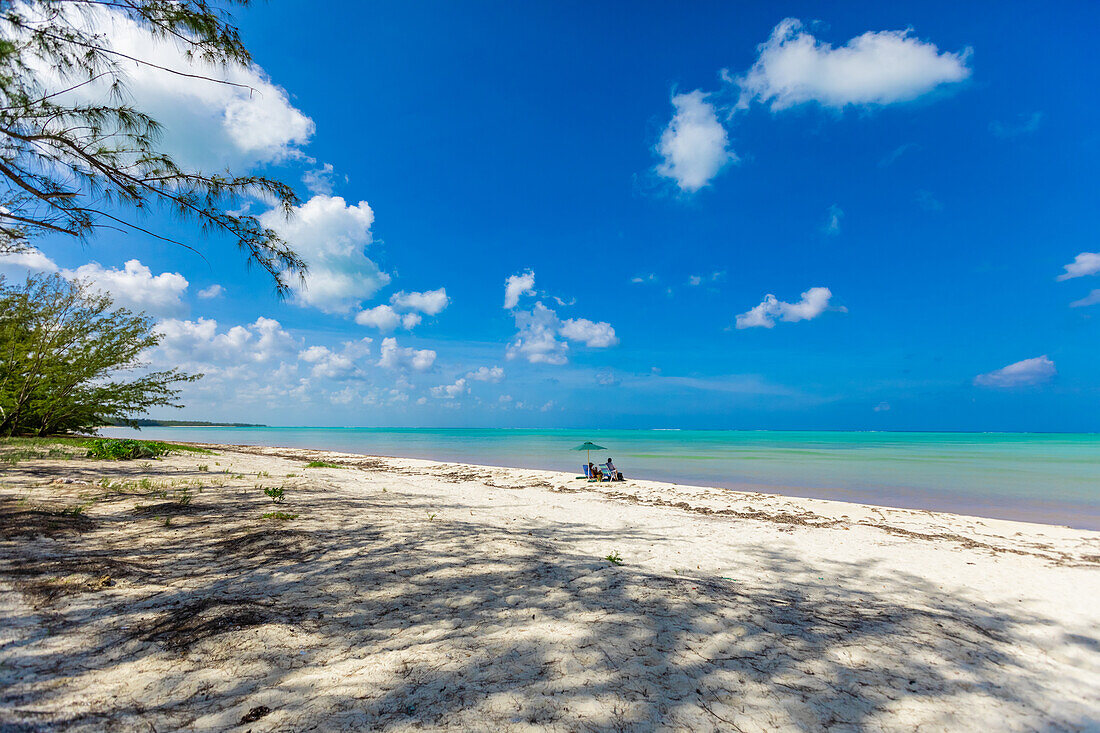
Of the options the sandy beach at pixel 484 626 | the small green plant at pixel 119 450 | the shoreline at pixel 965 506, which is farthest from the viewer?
the shoreline at pixel 965 506

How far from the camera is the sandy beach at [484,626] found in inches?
102

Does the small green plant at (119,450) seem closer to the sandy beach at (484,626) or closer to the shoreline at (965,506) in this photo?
the sandy beach at (484,626)

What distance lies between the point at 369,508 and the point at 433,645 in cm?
495

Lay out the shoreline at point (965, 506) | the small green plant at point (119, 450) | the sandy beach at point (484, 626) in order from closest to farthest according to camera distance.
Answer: the sandy beach at point (484, 626)
the small green plant at point (119, 450)
the shoreline at point (965, 506)

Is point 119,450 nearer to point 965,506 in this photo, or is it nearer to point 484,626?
point 484,626

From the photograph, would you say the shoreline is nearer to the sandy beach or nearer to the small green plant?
the sandy beach

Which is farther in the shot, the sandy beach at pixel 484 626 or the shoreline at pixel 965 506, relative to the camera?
the shoreline at pixel 965 506

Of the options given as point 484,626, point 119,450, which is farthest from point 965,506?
point 119,450

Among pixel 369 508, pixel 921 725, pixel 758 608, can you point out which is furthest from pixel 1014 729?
pixel 369 508

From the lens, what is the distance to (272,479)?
9711 millimetres

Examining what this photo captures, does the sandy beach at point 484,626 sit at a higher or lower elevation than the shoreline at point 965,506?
lower

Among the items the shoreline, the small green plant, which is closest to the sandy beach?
the small green plant

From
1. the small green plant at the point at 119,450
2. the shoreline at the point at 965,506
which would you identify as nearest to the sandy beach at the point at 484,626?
the small green plant at the point at 119,450

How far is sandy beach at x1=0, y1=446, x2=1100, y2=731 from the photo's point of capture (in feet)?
8.54
